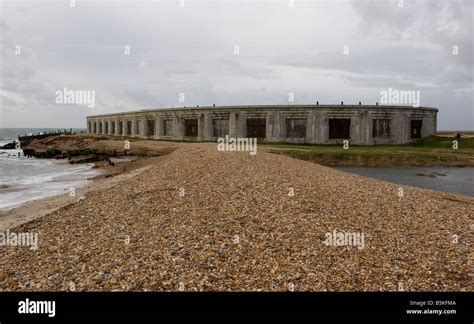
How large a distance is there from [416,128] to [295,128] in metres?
19.5

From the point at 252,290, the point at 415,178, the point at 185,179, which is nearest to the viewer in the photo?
the point at 252,290

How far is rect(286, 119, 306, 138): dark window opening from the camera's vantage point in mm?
50750

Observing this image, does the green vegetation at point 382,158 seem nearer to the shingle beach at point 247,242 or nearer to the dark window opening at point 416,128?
the dark window opening at point 416,128

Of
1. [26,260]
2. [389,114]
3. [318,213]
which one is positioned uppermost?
[389,114]

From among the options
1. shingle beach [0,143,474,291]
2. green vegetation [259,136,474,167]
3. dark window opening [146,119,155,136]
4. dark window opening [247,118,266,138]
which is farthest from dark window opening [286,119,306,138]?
shingle beach [0,143,474,291]

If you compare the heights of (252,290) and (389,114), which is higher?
(389,114)

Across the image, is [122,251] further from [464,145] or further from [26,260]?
[464,145]

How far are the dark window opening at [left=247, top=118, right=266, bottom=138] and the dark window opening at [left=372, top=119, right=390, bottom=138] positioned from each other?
16.3 m

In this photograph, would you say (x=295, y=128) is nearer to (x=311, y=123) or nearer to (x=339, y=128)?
(x=311, y=123)

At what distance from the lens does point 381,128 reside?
50.4m

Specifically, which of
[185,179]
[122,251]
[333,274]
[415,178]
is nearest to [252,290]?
[333,274]

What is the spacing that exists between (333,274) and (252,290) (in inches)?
87.8

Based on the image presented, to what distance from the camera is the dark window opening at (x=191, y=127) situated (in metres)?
57.3

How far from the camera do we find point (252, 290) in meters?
7.84
